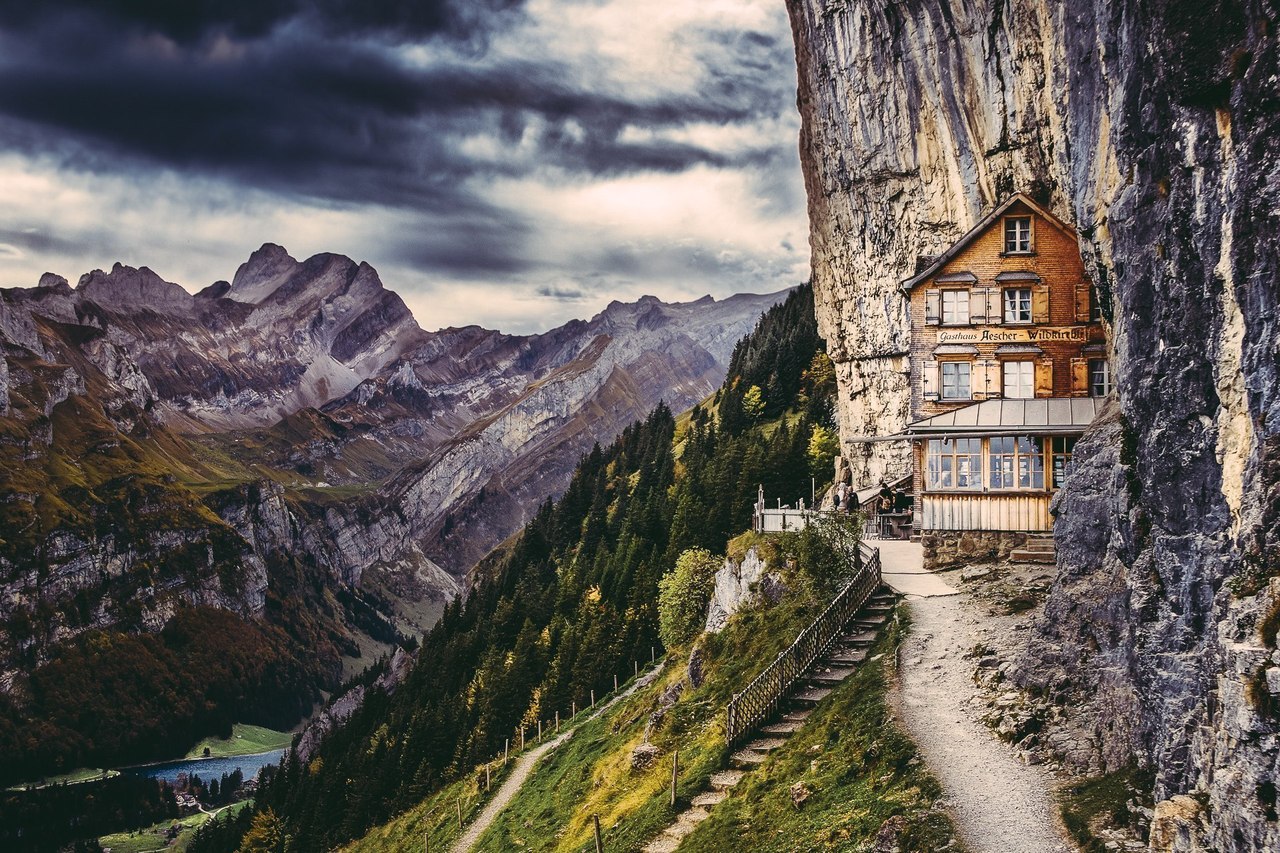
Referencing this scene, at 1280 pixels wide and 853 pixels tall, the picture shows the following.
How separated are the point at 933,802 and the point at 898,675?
776 centimetres

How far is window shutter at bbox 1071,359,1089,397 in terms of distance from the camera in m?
48.1

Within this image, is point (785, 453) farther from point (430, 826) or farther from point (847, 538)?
point (847, 538)

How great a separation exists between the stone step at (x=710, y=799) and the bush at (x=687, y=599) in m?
27.9

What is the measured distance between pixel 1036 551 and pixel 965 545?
374 centimetres

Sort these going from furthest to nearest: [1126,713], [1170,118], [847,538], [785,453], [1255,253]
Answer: [785,453] → [847,538] → [1126,713] → [1170,118] → [1255,253]

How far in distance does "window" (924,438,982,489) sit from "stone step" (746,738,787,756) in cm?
1570

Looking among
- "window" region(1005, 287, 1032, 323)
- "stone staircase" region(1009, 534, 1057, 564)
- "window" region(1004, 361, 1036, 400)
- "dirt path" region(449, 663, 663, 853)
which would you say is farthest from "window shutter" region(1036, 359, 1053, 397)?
"dirt path" region(449, 663, 663, 853)

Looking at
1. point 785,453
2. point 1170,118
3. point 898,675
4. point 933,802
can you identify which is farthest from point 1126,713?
point 785,453

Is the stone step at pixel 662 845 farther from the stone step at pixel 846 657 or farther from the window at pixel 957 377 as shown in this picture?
the window at pixel 957 377

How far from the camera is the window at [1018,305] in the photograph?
160ft

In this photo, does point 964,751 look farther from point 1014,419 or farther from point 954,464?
point 1014,419

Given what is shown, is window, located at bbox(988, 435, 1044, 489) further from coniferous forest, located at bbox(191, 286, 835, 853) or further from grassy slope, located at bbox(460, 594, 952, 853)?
coniferous forest, located at bbox(191, 286, 835, 853)

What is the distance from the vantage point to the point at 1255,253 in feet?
51.4

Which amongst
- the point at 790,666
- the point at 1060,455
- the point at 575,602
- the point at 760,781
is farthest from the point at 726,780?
the point at 575,602
